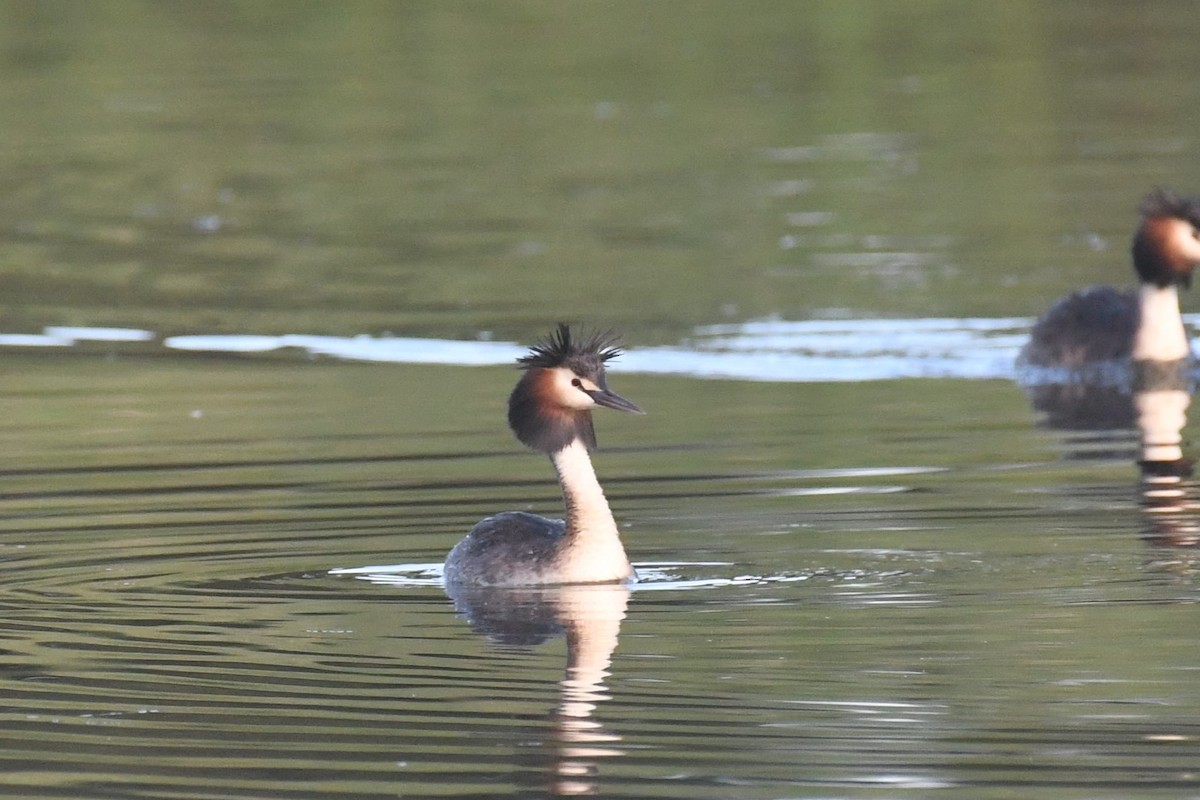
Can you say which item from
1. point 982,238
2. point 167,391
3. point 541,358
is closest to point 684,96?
point 982,238

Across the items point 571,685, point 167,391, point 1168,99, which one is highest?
point 1168,99

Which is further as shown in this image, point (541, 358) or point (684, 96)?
point (684, 96)

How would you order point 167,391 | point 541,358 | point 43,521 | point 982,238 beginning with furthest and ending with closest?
point 982,238 → point 167,391 → point 43,521 → point 541,358

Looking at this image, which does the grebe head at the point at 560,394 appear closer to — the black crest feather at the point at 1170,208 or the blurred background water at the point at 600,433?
the blurred background water at the point at 600,433

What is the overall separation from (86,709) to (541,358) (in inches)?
121

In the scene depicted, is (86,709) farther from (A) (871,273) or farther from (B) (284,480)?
(A) (871,273)

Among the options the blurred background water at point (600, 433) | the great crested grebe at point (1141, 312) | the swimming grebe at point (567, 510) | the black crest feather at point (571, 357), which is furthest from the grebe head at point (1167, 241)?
the black crest feather at point (571, 357)

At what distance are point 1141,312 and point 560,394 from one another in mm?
8558

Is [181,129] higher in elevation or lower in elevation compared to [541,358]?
higher

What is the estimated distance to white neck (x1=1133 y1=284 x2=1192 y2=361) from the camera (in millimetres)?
19750

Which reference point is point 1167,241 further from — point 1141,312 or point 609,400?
point 609,400

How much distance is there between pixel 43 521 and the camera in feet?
45.2

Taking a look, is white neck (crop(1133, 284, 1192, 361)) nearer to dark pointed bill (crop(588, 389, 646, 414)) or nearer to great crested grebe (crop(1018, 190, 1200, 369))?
great crested grebe (crop(1018, 190, 1200, 369))

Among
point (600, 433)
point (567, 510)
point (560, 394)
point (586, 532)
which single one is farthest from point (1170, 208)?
point (586, 532)
